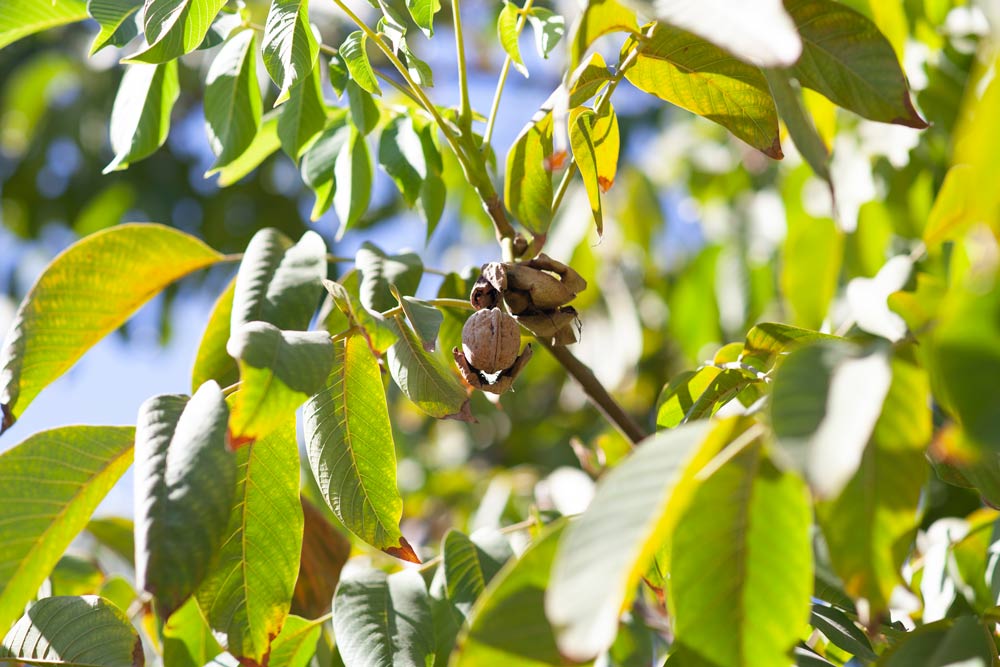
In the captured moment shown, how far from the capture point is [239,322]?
2.97 ft

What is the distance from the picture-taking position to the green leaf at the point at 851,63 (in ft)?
2.55

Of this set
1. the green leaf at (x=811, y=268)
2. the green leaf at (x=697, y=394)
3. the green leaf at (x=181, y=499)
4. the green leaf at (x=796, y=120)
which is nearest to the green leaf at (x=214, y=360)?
the green leaf at (x=181, y=499)

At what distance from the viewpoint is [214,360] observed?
99 centimetres

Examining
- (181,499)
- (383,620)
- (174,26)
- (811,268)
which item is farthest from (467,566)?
(811,268)

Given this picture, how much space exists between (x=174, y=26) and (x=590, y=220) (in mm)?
1387

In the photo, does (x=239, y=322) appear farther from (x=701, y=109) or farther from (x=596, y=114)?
(x=701, y=109)

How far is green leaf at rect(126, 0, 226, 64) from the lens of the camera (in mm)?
845

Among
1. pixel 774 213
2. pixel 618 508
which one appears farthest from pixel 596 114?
pixel 774 213

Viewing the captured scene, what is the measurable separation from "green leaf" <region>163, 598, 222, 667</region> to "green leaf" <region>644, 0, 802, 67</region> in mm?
832

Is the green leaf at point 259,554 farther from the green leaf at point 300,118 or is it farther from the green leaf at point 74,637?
the green leaf at point 300,118

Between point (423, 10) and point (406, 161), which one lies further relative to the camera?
point (406, 161)

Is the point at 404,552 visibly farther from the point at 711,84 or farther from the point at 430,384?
the point at 711,84

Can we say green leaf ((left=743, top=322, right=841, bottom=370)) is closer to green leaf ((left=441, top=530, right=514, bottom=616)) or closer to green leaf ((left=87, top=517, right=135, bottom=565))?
green leaf ((left=441, top=530, right=514, bottom=616))

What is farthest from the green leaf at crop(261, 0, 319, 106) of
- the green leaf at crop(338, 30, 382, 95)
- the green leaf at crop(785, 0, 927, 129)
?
the green leaf at crop(785, 0, 927, 129)
